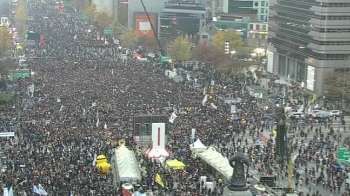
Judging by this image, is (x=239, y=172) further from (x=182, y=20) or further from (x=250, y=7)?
(x=250, y=7)

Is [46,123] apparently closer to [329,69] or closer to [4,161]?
[4,161]

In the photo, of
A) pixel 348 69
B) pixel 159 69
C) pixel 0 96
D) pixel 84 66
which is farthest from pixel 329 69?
pixel 0 96

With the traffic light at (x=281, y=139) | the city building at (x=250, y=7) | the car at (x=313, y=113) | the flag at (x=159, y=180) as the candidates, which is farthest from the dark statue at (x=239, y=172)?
the city building at (x=250, y=7)

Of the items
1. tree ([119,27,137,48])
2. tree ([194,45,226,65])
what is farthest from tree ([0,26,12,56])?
tree ([194,45,226,65])

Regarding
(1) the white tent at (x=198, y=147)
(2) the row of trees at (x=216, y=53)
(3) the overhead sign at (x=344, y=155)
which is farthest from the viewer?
(2) the row of trees at (x=216, y=53)

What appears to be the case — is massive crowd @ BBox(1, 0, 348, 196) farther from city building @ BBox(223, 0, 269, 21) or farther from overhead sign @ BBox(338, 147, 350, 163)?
city building @ BBox(223, 0, 269, 21)

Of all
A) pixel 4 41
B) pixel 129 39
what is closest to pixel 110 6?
pixel 129 39

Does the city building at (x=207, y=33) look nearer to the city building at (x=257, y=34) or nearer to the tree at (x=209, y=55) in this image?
the city building at (x=257, y=34)
